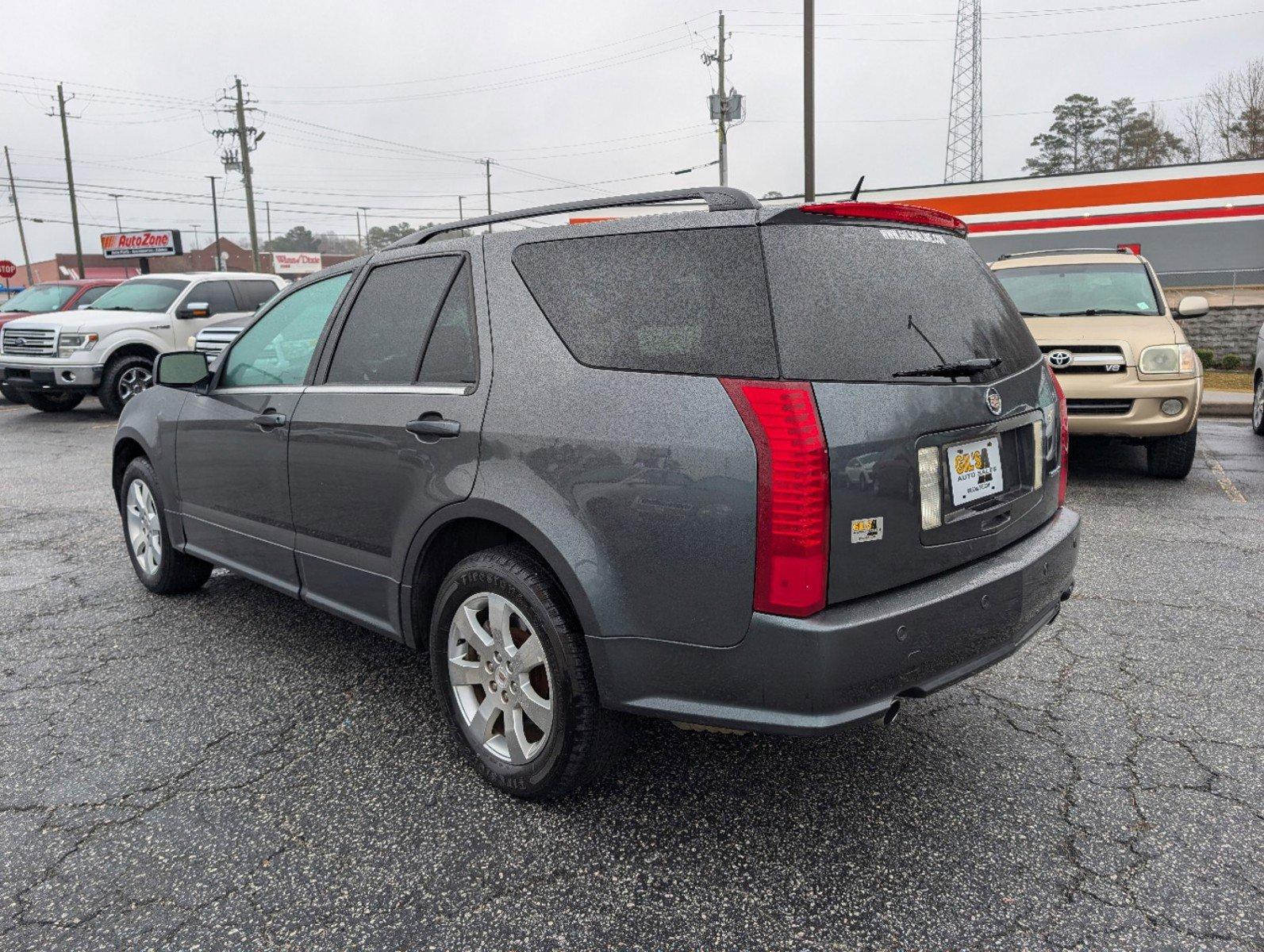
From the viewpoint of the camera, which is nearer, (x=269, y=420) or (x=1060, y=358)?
(x=269, y=420)

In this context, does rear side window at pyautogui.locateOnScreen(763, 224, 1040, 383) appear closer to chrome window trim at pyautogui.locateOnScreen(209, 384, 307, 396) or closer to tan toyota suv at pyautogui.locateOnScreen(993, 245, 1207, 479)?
chrome window trim at pyautogui.locateOnScreen(209, 384, 307, 396)

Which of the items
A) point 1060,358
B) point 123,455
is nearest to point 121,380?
point 123,455

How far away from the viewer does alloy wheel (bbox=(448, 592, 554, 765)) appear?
8.46 feet

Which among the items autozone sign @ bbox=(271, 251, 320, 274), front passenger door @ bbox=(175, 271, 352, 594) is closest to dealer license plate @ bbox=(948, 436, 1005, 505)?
front passenger door @ bbox=(175, 271, 352, 594)

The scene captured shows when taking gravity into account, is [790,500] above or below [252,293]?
below

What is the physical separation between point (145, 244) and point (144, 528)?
138 feet

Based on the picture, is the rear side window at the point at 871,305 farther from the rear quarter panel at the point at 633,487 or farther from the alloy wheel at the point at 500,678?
the alloy wheel at the point at 500,678

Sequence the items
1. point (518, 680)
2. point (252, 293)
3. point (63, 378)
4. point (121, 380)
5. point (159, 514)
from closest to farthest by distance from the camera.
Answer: point (518, 680) < point (159, 514) < point (63, 378) < point (121, 380) < point (252, 293)

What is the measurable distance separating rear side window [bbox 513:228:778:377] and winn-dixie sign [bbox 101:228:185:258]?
3931 cm

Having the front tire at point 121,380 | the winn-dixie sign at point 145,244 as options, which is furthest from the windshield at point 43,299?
the winn-dixie sign at point 145,244

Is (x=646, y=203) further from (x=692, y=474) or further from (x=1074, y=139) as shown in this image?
(x=1074, y=139)

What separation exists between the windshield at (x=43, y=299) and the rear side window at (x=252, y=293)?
3169 mm

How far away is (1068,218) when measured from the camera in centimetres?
2611

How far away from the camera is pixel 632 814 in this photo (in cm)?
263
